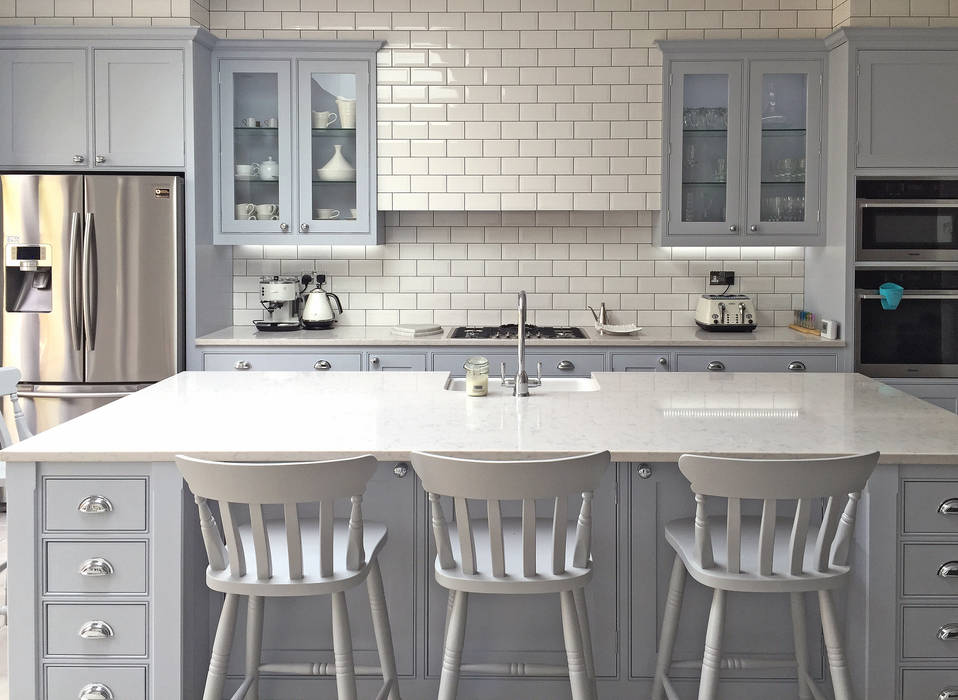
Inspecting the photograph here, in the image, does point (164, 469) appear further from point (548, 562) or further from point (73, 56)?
point (73, 56)

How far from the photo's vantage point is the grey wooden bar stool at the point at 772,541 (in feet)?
7.23

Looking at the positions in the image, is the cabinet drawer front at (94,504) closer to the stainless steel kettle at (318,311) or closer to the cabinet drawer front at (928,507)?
the cabinet drawer front at (928,507)

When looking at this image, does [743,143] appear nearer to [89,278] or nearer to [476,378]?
[476,378]

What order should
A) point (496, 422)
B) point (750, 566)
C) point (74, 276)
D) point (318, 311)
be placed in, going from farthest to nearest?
point (318, 311)
point (74, 276)
point (496, 422)
point (750, 566)

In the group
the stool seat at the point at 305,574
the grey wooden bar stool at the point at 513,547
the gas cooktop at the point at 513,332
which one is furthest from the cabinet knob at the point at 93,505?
the gas cooktop at the point at 513,332

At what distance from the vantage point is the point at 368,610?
277cm

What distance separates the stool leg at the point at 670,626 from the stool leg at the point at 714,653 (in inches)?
8.9

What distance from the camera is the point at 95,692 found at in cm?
253

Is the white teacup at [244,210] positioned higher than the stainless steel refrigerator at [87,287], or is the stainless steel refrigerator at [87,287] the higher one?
the white teacup at [244,210]

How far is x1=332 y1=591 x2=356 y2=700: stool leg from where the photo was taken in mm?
2354


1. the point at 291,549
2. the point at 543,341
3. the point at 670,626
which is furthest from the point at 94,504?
the point at 543,341

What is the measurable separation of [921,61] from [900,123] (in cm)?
31

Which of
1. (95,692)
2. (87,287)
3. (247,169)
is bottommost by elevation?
(95,692)

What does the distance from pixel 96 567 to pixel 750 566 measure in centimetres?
165
